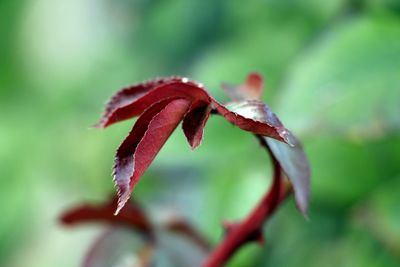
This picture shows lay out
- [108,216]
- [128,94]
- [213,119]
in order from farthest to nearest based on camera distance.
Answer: [213,119] < [108,216] < [128,94]

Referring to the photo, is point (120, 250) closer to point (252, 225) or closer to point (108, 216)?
point (108, 216)

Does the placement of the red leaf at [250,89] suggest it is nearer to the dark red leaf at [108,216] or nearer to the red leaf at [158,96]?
the red leaf at [158,96]

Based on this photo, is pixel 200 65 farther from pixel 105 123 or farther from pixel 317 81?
pixel 105 123

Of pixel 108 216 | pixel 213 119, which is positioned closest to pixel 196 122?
pixel 108 216

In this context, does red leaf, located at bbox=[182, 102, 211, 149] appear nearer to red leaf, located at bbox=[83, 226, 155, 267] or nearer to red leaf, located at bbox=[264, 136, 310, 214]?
red leaf, located at bbox=[264, 136, 310, 214]

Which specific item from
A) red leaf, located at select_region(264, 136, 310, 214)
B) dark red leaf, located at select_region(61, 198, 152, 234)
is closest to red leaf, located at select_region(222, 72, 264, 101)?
red leaf, located at select_region(264, 136, 310, 214)

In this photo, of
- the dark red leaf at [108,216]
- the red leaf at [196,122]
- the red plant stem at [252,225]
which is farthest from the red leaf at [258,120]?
the dark red leaf at [108,216]

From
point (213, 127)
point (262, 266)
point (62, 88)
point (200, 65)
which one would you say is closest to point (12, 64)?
point (62, 88)
